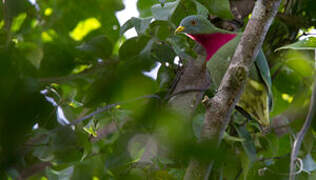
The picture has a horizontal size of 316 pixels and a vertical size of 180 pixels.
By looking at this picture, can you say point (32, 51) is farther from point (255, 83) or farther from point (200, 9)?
point (255, 83)

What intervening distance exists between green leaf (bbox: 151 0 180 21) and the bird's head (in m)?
0.83

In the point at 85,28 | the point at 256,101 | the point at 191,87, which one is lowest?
the point at 256,101

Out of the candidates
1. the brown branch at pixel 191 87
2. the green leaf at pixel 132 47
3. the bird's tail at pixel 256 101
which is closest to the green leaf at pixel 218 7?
the brown branch at pixel 191 87

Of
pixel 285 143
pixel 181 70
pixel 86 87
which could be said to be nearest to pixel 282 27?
pixel 285 143

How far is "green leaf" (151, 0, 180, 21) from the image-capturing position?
6.62 feet

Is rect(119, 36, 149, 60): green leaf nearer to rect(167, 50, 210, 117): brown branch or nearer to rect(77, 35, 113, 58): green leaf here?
rect(77, 35, 113, 58): green leaf

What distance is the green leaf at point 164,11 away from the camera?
2018mm

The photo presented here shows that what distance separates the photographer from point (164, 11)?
2.07 metres

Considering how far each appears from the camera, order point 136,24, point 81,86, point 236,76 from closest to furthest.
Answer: point 81,86, point 236,76, point 136,24

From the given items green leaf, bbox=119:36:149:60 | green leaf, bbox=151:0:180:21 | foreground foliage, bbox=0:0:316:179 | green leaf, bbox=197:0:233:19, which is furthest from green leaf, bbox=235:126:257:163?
green leaf, bbox=119:36:149:60

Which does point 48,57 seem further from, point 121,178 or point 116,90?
point 121,178

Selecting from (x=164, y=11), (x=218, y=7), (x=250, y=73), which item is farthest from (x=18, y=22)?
(x=250, y=73)

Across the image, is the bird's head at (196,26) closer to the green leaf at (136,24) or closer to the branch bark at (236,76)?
the green leaf at (136,24)

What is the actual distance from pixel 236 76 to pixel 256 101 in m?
1.31
